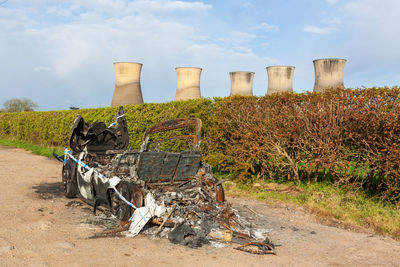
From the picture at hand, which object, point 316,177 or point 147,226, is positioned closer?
point 147,226

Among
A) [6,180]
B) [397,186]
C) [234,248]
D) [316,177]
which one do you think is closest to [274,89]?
[316,177]

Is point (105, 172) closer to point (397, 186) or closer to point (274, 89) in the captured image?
point (397, 186)

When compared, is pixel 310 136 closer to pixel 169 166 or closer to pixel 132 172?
pixel 169 166

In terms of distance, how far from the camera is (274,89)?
21953 mm

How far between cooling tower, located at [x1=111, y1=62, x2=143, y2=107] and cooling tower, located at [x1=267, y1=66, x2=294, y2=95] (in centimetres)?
902

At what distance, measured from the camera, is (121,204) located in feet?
19.2

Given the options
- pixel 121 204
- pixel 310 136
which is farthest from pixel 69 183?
pixel 310 136

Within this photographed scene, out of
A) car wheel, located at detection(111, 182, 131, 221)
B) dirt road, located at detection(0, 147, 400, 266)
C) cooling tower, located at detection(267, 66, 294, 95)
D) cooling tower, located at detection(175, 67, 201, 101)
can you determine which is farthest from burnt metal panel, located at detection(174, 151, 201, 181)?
cooling tower, located at detection(175, 67, 201, 101)

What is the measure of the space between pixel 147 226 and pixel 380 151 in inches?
218

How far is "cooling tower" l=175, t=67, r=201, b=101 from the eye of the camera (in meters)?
23.1

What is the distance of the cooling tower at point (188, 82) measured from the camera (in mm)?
23078

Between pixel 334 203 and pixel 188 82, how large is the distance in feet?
55.1

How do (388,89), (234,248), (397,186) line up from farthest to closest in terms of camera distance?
(388,89) → (397,186) → (234,248)

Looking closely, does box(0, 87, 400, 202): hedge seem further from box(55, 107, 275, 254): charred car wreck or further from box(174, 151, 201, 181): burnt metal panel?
box(55, 107, 275, 254): charred car wreck
